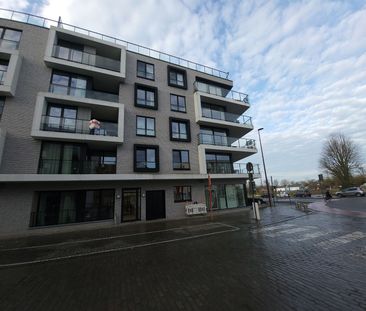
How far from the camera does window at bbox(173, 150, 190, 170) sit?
17.8m

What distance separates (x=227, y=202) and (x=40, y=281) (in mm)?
17453

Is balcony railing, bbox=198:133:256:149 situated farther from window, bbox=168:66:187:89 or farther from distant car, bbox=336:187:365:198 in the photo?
distant car, bbox=336:187:365:198

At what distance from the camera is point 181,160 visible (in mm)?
18125

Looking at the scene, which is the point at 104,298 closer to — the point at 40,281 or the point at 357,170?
the point at 40,281

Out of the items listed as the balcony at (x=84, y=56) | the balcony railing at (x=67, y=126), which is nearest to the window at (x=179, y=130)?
the balcony railing at (x=67, y=126)

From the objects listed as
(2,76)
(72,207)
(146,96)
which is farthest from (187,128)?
(2,76)

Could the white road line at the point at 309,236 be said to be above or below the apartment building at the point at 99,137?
below

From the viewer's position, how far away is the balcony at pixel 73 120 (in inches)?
520

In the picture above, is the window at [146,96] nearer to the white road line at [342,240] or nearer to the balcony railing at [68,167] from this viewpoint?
the balcony railing at [68,167]

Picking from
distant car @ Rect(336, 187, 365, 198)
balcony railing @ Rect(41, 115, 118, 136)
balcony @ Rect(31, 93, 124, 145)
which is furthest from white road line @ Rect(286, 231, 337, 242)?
distant car @ Rect(336, 187, 365, 198)

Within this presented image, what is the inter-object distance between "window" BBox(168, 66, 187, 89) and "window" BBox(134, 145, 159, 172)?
8.33 meters

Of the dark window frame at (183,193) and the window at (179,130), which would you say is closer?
the dark window frame at (183,193)

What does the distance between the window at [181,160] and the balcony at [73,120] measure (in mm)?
5474


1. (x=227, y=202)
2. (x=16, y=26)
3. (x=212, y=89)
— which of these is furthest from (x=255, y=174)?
(x=16, y=26)
